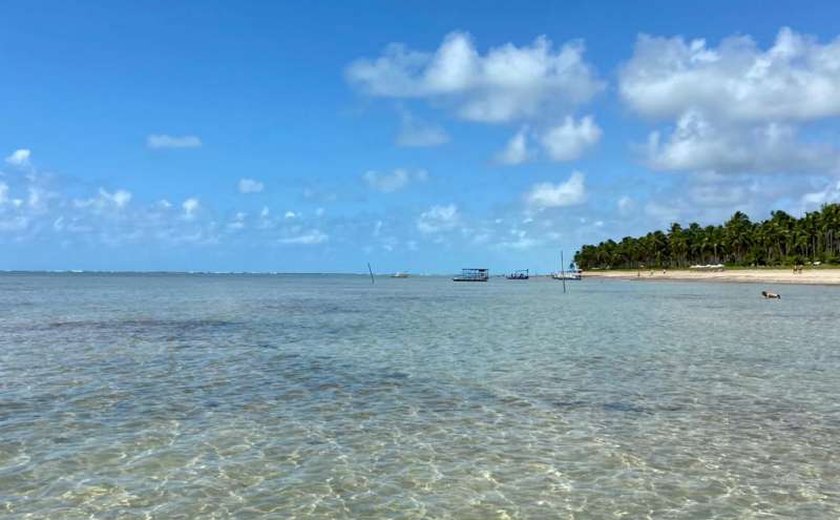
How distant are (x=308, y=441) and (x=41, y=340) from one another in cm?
2472

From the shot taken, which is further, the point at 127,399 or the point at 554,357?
the point at 554,357

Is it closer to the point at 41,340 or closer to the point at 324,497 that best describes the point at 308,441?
the point at 324,497

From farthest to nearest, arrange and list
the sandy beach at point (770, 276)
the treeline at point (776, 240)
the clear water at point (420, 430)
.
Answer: the treeline at point (776, 240) → the sandy beach at point (770, 276) → the clear water at point (420, 430)

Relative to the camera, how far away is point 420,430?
47.8 ft

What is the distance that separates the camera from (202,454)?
41.0ft

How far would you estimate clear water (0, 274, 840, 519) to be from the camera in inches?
400

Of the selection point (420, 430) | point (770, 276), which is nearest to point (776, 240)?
point (770, 276)

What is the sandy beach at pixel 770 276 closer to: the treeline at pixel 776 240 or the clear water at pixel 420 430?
the treeline at pixel 776 240

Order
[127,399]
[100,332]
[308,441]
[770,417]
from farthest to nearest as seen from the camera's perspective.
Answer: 1. [100,332]
2. [127,399]
3. [770,417]
4. [308,441]

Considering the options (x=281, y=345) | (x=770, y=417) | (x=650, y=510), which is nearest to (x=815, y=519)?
(x=650, y=510)

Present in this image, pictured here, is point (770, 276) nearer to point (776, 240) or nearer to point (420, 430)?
point (776, 240)

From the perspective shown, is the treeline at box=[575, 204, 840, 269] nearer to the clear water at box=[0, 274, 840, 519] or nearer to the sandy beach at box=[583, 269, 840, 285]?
the sandy beach at box=[583, 269, 840, 285]

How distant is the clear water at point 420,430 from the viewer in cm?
1017

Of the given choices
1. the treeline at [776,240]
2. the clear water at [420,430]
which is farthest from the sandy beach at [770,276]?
the clear water at [420,430]
